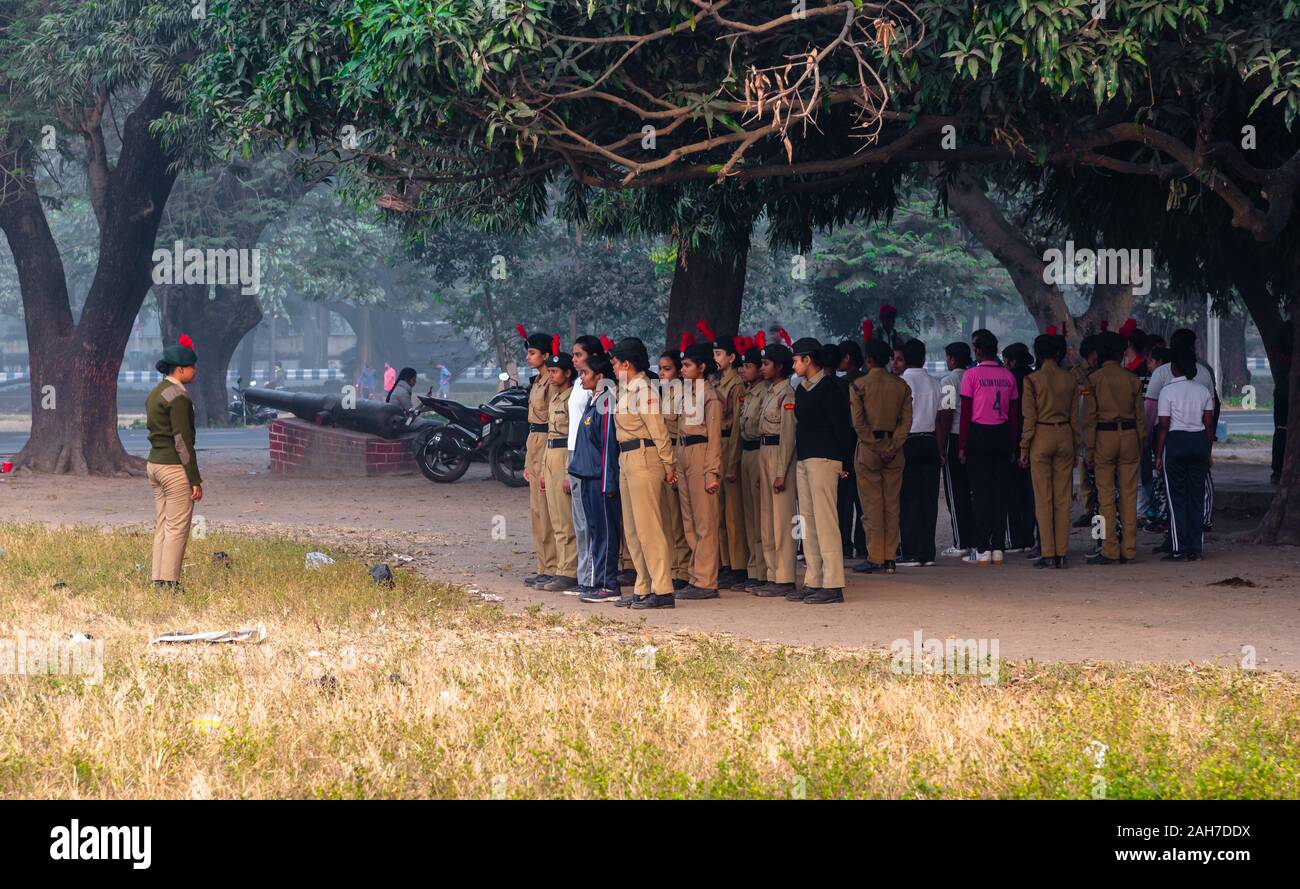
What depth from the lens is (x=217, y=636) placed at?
31.6 ft

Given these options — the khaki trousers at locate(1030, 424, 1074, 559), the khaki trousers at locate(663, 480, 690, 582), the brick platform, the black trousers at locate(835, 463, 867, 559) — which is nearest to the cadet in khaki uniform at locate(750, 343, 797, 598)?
the khaki trousers at locate(663, 480, 690, 582)

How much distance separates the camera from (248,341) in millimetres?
57562

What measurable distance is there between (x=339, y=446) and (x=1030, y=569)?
38.3 feet

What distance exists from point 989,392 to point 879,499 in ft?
4.27

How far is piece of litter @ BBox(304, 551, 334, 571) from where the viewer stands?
41.0 ft

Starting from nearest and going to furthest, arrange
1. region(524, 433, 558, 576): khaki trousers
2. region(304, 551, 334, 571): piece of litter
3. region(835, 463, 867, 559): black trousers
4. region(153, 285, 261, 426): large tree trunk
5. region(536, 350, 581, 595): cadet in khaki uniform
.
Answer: region(536, 350, 581, 595): cadet in khaki uniform
region(524, 433, 558, 576): khaki trousers
region(304, 551, 334, 571): piece of litter
region(835, 463, 867, 559): black trousers
region(153, 285, 261, 426): large tree trunk

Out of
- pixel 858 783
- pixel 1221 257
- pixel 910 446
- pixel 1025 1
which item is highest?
pixel 1025 1

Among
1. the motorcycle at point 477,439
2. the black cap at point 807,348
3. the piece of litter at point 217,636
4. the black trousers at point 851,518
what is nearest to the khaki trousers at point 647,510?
the black cap at point 807,348

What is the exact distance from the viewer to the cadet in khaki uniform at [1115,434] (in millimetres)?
13109

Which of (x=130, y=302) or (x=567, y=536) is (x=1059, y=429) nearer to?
(x=567, y=536)

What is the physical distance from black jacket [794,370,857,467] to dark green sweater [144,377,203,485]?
13.9ft

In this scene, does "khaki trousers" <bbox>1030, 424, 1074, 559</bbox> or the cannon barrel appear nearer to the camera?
"khaki trousers" <bbox>1030, 424, 1074, 559</bbox>

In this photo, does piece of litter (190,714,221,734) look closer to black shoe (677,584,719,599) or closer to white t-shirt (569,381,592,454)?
white t-shirt (569,381,592,454)
